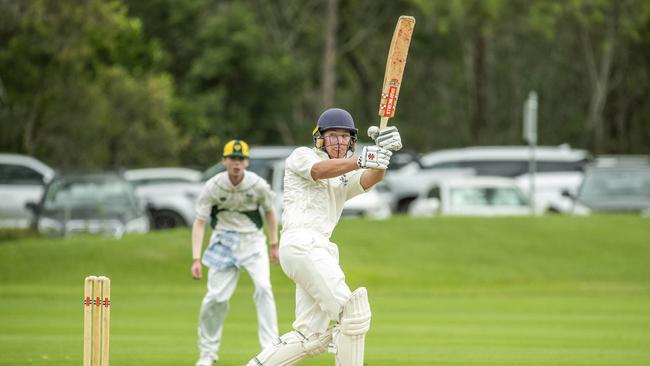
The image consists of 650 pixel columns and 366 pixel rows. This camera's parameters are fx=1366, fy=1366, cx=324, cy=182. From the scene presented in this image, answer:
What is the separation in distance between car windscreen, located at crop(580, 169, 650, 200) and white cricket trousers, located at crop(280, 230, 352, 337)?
19.1m

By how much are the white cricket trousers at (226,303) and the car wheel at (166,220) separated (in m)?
16.3

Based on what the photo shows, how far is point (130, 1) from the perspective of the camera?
1857 inches

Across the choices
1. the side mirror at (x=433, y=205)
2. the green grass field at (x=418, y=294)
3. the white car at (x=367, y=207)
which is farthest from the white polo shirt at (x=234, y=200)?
the side mirror at (x=433, y=205)

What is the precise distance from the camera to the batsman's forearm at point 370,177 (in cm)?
909

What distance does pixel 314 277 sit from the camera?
8992 mm

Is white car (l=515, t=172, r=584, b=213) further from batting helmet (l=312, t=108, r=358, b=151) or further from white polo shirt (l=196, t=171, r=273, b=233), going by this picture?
batting helmet (l=312, t=108, r=358, b=151)

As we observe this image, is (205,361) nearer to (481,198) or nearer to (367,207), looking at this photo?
(367,207)

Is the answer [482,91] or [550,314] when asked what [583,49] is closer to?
[482,91]

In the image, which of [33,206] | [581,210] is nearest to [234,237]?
[33,206]

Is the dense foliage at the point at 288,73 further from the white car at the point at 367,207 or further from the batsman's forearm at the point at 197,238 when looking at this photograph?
the batsman's forearm at the point at 197,238

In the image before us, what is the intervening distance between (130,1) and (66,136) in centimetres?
1329

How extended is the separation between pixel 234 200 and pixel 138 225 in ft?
45.5

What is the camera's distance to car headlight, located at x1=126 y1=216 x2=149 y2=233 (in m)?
25.9

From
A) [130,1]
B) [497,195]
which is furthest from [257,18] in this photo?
[497,195]
